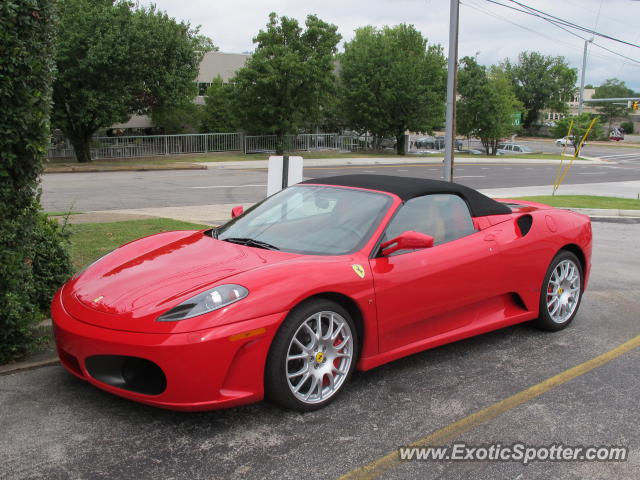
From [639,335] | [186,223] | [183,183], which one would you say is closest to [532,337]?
[639,335]

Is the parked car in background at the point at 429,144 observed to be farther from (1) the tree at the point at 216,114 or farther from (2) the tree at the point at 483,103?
(1) the tree at the point at 216,114

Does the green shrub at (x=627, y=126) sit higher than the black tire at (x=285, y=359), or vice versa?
the green shrub at (x=627, y=126)

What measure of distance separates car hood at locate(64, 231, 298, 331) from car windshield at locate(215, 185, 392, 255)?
0.21 metres

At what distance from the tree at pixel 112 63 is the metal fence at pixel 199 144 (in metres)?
3.52

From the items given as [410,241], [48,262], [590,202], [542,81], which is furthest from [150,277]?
[542,81]

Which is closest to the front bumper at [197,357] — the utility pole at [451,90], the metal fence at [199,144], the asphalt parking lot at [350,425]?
the asphalt parking lot at [350,425]

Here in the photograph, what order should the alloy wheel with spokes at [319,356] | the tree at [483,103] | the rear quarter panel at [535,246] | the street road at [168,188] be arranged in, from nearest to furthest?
the alloy wheel with spokes at [319,356], the rear quarter panel at [535,246], the street road at [168,188], the tree at [483,103]

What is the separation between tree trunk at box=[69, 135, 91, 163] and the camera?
28.4m

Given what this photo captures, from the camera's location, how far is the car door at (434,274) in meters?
4.17

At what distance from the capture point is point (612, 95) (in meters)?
110

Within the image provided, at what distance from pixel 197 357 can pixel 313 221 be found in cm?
160

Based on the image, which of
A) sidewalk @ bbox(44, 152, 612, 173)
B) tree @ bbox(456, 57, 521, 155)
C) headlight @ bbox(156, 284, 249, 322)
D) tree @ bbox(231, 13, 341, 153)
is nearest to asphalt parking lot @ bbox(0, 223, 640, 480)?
headlight @ bbox(156, 284, 249, 322)

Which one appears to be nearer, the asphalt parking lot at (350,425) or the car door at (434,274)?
the asphalt parking lot at (350,425)

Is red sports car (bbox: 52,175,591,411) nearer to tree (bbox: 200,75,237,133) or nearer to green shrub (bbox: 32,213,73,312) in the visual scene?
green shrub (bbox: 32,213,73,312)
